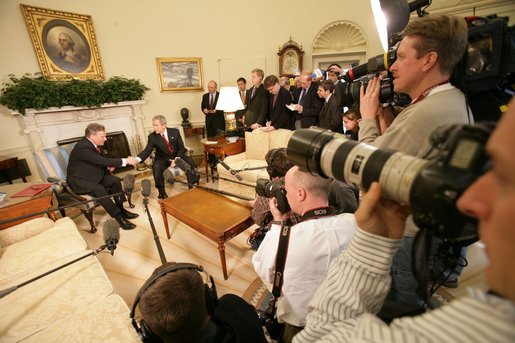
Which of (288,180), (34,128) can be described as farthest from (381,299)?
(34,128)

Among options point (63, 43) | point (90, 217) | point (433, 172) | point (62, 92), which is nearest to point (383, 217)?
point (433, 172)

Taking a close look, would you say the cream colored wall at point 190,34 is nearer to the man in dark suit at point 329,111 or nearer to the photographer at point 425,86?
the man in dark suit at point 329,111

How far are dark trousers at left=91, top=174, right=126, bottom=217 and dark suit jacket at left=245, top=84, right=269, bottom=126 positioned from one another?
2320mm

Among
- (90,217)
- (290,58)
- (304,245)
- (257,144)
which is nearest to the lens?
(304,245)

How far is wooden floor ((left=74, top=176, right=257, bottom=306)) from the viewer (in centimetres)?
197

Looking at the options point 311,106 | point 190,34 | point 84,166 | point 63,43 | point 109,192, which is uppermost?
point 190,34

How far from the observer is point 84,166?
2863 mm

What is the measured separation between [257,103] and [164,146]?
1724mm

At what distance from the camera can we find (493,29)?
0.76 meters

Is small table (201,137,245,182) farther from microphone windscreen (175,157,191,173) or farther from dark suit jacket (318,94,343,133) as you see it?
microphone windscreen (175,157,191,173)

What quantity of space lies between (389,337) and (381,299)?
19cm

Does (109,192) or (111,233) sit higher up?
(111,233)

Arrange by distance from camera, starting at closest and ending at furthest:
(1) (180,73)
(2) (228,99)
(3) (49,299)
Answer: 1. (3) (49,299)
2. (2) (228,99)
3. (1) (180,73)

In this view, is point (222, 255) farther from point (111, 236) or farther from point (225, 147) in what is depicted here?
point (225, 147)
